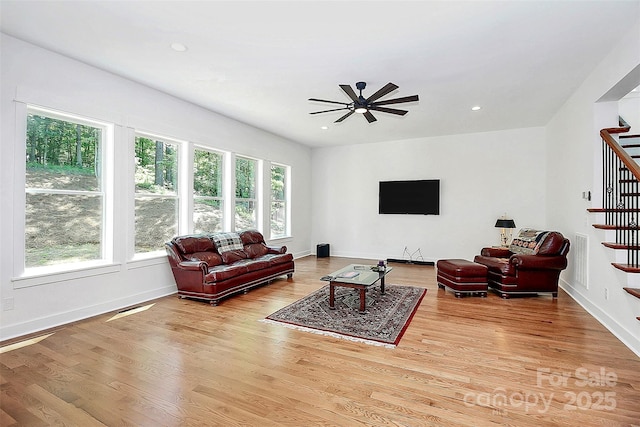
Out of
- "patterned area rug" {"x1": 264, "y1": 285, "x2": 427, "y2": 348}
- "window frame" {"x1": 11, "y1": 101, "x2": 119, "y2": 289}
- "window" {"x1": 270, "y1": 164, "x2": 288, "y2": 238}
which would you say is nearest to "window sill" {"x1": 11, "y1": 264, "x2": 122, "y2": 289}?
"window frame" {"x1": 11, "y1": 101, "x2": 119, "y2": 289}

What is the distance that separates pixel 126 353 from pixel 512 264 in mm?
4883

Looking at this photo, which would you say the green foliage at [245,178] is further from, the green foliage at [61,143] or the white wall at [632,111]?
the white wall at [632,111]

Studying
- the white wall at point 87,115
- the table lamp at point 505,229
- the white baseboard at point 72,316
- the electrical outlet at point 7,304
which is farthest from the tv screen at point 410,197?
A: the electrical outlet at point 7,304

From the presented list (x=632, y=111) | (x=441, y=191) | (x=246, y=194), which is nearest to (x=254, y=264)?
(x=246, y=194)

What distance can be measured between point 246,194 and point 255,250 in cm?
153

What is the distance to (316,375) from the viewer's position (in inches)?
97.2

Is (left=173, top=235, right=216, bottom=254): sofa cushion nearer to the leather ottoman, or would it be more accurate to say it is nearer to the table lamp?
the leather ottoman

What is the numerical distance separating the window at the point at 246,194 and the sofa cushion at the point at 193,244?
1.37 metres

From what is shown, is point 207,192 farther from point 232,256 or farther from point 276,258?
point 276,258

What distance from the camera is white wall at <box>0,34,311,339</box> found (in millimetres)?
3205

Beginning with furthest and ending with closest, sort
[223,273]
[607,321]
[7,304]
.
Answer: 1. [223,273]
2. [607,321]
3. [7,304]

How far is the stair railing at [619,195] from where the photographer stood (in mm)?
3176

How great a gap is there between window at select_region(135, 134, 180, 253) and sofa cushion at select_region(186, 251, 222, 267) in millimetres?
582

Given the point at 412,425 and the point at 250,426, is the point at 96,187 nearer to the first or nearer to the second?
the point at 250,426
